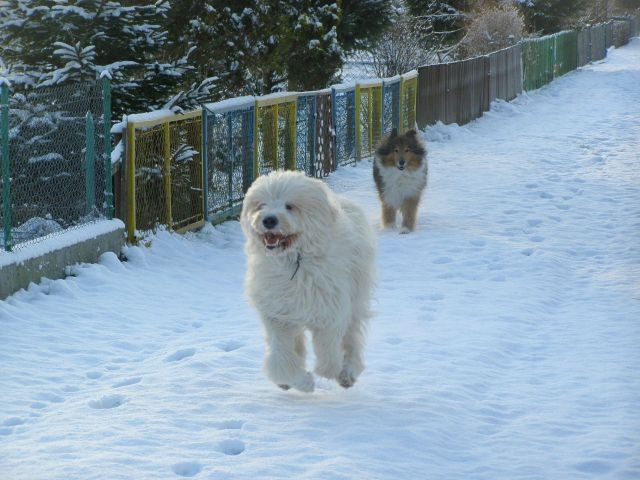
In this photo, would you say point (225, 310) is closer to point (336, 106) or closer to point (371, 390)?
point (371, 390)

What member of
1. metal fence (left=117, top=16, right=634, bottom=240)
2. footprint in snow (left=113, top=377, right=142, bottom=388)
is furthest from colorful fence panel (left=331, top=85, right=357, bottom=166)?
footprint in snow (left=113, top=377, right=142, bottom=388)

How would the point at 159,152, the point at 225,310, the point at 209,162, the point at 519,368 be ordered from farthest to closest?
the point at 209,162, the point at 159,152, the point at 225,310, the point at 519,368

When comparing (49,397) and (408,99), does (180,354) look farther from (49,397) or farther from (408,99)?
(408,99)

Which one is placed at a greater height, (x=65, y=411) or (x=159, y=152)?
(x=159, y=152)

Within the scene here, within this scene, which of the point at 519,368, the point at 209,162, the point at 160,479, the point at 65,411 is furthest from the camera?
the point at 209,162

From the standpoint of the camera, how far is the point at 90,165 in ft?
33.2

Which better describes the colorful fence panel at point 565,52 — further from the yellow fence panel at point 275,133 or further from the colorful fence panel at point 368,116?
the yellow fence panel at point 275,133

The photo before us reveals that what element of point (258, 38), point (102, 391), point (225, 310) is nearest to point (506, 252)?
point (225, 310)

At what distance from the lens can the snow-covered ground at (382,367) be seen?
17.6ft

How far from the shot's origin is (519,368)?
7.20 m

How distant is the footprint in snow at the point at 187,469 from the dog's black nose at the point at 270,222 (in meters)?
1.38

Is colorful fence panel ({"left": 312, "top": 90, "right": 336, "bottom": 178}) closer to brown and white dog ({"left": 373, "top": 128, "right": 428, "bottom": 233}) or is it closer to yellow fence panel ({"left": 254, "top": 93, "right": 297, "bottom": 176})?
yellow fence panel ({"left": 254, "top": 93, "right": 297, "bottom": 176})

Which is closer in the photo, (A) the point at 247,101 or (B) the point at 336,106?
(A) the point at 247,101

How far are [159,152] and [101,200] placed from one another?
1.07m
